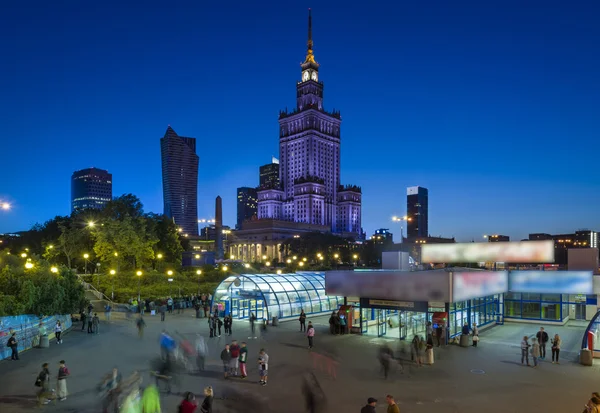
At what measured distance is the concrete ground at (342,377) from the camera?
15.2 m

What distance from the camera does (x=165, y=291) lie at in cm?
5031

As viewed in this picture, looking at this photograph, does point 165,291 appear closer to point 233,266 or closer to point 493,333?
point 233,266

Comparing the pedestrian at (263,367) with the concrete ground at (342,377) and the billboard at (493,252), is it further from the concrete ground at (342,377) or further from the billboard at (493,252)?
the billboard at (493,252)

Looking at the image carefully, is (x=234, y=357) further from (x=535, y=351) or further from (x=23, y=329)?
(x=23, y=329)

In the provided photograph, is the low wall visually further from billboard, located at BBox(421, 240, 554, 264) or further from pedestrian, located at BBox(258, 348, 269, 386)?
billboard, located at BBox(421, 240, 554, 264)

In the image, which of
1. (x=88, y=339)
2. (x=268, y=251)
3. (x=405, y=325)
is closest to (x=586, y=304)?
(x=405, y=325)

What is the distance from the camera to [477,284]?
28250mm

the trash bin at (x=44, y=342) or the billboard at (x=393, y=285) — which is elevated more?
the billboard at (x=393, y=285)

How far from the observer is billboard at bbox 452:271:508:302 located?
25266mm

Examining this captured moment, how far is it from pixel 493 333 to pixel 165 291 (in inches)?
1346

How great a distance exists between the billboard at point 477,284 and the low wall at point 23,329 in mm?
22868

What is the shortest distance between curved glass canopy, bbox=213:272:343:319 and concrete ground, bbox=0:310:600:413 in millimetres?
7009

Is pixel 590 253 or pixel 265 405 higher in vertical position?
pixel 590 253

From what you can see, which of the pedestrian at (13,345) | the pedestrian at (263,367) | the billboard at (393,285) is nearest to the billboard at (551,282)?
the billboard at (393,285)
